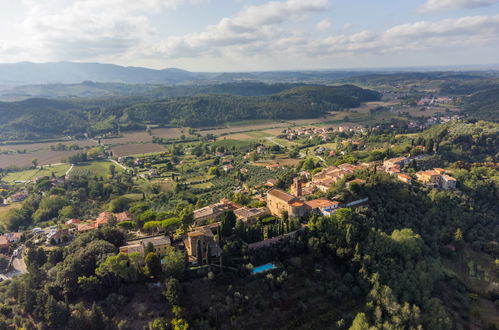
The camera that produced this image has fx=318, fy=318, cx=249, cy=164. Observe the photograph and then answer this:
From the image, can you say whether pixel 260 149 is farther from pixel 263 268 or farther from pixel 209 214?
pixel 263 268

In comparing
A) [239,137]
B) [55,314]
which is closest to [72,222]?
[55,314]

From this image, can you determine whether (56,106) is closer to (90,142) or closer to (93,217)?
(90,142)

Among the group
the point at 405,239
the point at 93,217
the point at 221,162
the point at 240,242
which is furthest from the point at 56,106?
the point at 405,239

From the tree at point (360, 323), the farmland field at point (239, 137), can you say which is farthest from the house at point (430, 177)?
the farmland field at point (239, 137)

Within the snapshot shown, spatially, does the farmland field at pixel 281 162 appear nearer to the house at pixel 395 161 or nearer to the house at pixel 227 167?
the house at pixel 227 167

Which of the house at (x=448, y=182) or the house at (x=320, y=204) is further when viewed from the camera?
the house at (x=448, y=182)
